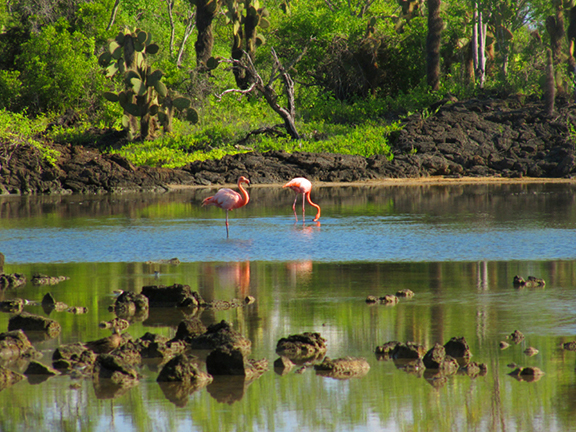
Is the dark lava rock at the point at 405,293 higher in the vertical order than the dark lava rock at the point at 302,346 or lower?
higher

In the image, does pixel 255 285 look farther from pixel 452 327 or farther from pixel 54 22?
pixel 54 22

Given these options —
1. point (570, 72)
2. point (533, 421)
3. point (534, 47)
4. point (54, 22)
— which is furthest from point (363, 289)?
point (54, 22)

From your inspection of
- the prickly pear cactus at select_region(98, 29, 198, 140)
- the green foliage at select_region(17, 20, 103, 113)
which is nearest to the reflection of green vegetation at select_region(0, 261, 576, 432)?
the prickly pear cactus at select_region(98, 29, 198, 140)

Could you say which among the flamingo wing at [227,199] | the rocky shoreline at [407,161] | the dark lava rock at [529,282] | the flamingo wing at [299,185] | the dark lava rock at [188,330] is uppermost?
the rocky shoreline at [407,161]

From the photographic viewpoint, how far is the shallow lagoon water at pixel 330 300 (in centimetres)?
498

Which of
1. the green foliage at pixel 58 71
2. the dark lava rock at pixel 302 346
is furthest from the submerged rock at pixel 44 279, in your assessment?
the green foliage at pixel 58 71

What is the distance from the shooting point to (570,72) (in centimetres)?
3775

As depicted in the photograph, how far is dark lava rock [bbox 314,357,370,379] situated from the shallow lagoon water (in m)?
0.09

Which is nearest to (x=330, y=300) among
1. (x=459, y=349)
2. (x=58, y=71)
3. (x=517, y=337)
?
(x=517, y=337)

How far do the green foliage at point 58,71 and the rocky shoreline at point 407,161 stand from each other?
27.5 ft

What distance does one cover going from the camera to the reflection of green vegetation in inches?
193

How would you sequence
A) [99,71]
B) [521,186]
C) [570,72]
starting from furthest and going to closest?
1. [99,71]
2. [570,72]
3. [521,186]

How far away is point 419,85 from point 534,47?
647cm

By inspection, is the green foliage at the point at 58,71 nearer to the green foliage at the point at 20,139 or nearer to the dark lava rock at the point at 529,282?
the green foliage at the point at 20,139
